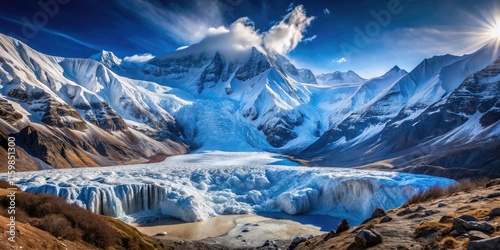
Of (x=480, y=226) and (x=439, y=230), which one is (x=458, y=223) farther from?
(x=439, y=230)

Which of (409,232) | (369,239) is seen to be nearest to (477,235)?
(369,239)

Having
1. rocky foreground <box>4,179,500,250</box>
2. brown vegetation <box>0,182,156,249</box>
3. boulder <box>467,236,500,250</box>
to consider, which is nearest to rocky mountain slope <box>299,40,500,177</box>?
rocky foreground <box>4,179,500,250</box>

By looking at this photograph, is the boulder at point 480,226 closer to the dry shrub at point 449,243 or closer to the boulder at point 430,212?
the dry shrub at point 449,243

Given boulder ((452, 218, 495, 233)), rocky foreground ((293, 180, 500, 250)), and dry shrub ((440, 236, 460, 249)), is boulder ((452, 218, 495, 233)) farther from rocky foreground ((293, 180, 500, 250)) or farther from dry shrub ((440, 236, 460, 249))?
dry shrub ((440, 236, 460, 249))

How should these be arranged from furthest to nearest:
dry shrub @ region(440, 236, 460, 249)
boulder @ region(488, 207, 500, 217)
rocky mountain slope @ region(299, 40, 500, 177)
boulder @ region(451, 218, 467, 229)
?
rocky mountain slope @ region(299, 40, 500, 177) → boulder @ region(488, 207, 500, 217) → boulder @ region(451, 218, 467, 229) → dry shrub @ region(440, 236, 460, 249)

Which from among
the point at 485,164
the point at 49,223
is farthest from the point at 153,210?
the point at 485,164

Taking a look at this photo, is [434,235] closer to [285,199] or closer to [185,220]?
[185,220]
